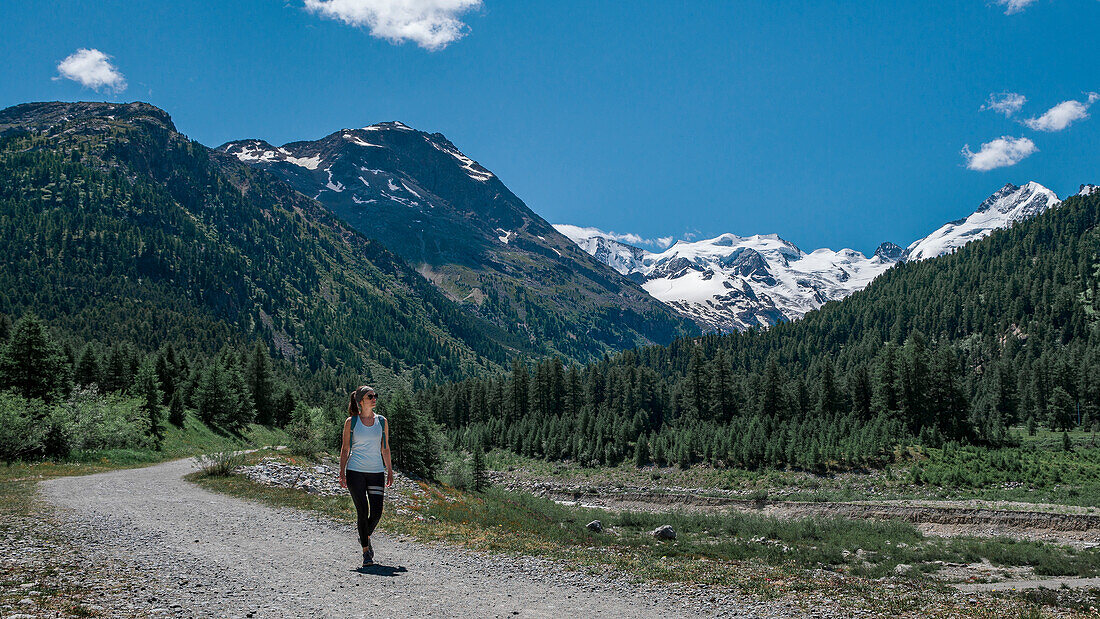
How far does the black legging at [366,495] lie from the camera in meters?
13.1

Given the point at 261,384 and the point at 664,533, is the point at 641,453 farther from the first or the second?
the point at 664,533

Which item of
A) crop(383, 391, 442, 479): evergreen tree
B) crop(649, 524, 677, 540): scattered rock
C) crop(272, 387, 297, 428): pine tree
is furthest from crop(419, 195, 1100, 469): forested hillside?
crop(649, 524, 677, 540): scattered rock

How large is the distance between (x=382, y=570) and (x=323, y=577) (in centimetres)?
134

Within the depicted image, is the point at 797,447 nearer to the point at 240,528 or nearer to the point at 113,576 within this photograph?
the point at 240,528

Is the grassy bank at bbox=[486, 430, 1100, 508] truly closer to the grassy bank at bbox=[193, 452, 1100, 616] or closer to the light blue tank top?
the grassy bank at bbox=[193, 452, 1100, 616]

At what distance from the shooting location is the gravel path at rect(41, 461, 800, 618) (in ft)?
35.3

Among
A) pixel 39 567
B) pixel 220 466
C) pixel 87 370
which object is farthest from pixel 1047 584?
pixel 87 370

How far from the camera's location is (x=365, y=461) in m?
13.1

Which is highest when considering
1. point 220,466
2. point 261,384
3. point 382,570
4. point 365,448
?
point 365,448

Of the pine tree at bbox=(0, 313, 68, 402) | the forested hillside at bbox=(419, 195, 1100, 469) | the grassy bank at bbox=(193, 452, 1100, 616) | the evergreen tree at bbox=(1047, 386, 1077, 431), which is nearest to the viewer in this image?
the grassy bank at bbox=(193, 452, 1100, 616)

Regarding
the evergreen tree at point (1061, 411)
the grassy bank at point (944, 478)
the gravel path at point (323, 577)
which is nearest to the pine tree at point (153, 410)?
the gravel path at point (323, 577)

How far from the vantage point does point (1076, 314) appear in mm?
144000

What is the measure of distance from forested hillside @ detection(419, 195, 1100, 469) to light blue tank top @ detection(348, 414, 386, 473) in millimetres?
70738

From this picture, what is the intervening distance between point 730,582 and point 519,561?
Answer: 546 centimetres
